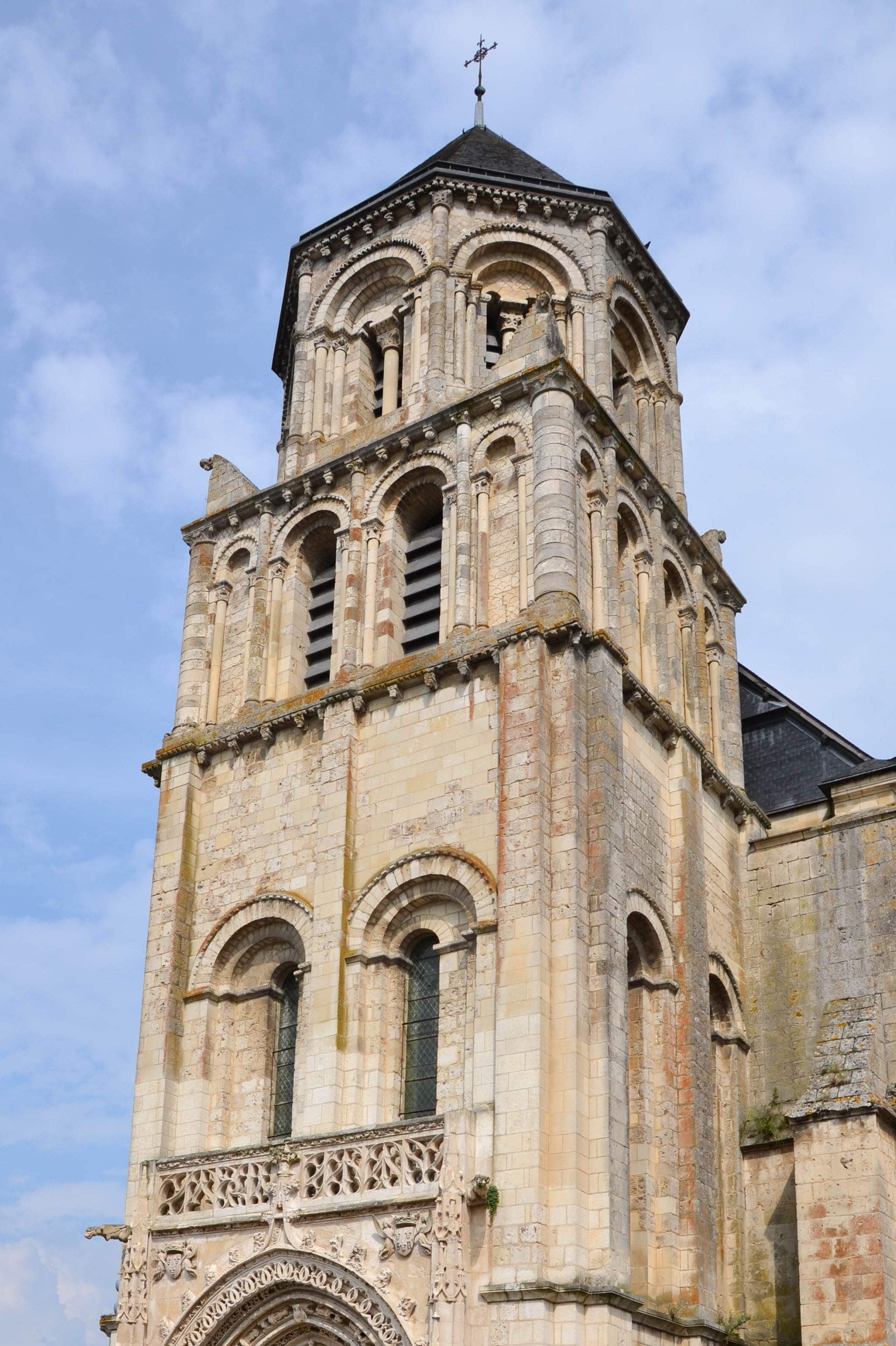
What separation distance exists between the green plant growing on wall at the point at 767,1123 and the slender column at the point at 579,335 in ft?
32.6

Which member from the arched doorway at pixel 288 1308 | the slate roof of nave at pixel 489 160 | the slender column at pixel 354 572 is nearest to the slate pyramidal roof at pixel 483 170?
the slate roof of nave at pixel 489 160

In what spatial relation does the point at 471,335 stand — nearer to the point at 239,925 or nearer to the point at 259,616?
the point at 259,616

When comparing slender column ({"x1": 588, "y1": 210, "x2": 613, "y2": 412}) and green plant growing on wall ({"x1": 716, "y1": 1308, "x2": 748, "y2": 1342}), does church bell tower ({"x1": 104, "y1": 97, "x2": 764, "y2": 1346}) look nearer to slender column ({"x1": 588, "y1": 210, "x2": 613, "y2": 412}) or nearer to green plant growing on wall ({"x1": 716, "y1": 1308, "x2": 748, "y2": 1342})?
slender column ({"x1": 588, "y1": 210, "x2": 613, "y2": 412})

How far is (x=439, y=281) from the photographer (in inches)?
863

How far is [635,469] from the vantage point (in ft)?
67.3

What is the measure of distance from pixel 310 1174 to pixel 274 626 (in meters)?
7.47

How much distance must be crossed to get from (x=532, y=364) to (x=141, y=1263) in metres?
11.4

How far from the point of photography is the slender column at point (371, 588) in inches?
759

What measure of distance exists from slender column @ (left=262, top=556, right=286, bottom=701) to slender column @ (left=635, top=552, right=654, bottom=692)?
467cm

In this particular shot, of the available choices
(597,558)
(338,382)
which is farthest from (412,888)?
(338,382)

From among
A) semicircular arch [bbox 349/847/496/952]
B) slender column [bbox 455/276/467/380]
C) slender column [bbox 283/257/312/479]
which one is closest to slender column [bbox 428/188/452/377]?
slender column [bbox 455/276/467/380]

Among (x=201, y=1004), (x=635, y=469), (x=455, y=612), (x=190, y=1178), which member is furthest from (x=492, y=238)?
(x=190, y=1178)

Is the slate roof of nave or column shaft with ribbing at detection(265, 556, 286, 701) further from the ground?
the slate roof of nave

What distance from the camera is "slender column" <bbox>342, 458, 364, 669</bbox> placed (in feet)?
63.1
